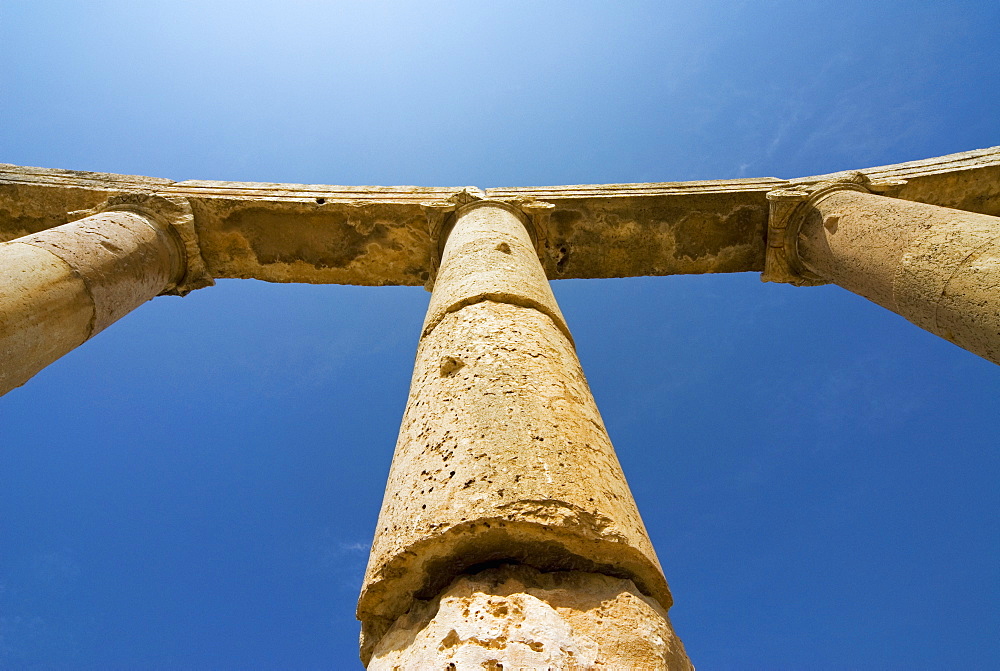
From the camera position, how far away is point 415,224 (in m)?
7.34

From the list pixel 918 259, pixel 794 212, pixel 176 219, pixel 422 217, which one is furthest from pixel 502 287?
pixel 794 212

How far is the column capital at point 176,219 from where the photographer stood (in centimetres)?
665

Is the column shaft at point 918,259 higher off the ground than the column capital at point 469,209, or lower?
lower

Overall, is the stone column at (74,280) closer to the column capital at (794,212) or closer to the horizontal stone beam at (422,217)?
the horizontal stone beam at (422,217)

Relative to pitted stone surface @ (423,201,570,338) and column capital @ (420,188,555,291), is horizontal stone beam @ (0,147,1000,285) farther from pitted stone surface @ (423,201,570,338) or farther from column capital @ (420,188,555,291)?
pitted stone surface @ (423,201,570,338)

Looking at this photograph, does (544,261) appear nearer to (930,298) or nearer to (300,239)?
(300,239)

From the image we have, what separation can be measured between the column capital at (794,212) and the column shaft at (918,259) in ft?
0.50

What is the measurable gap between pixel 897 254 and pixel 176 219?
7.49 m

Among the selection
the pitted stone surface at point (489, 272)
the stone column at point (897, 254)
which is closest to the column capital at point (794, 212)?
the stone column at point (897, 254)

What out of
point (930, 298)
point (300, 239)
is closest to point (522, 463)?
point (930, 298)

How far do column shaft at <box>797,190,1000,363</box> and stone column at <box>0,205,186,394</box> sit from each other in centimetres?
685

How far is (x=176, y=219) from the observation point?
6.82 meters

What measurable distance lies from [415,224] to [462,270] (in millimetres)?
2905

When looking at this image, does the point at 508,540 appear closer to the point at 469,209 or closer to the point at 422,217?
the point at 469,209
